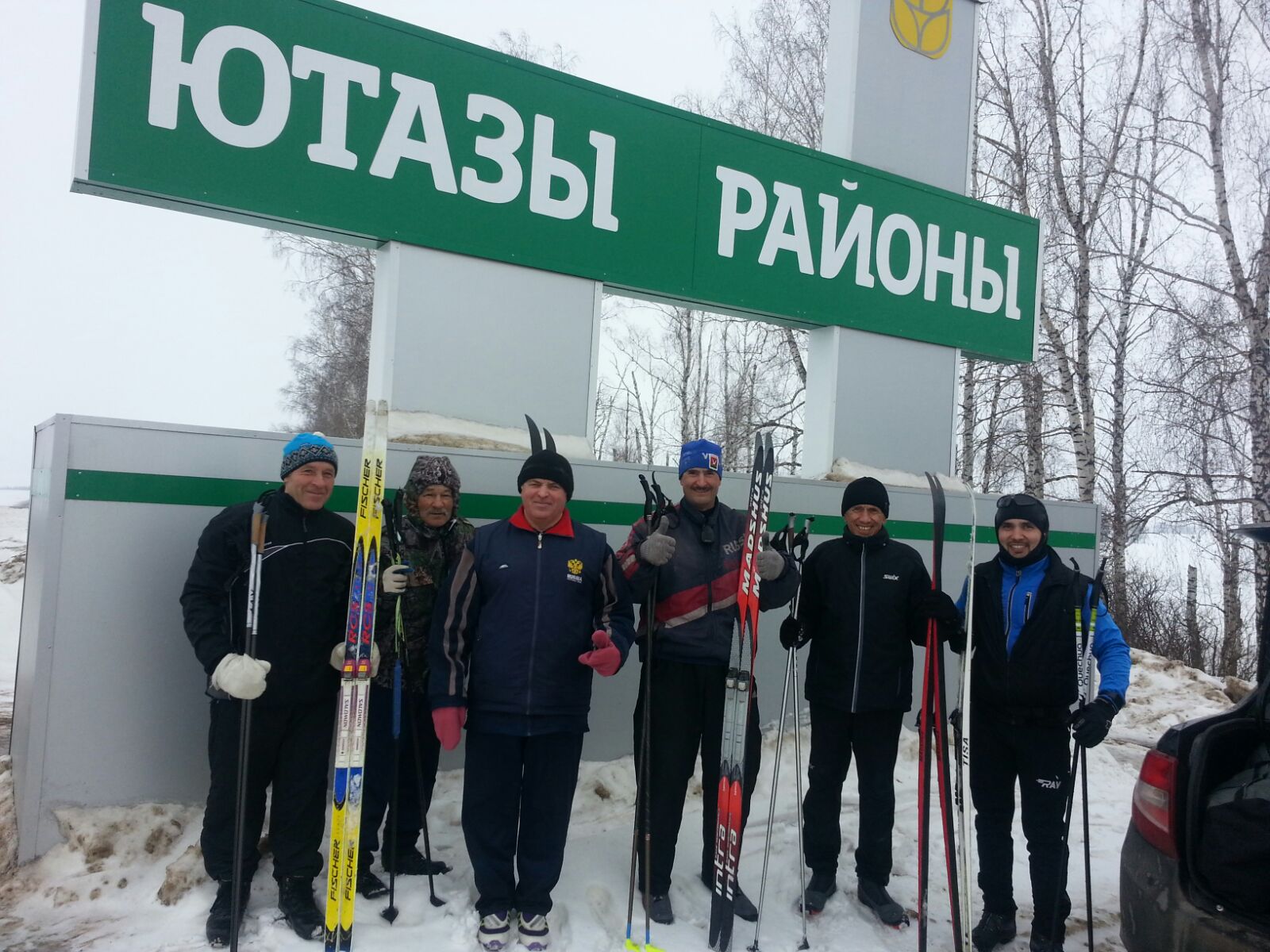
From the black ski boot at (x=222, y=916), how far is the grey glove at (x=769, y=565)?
2.20 meters

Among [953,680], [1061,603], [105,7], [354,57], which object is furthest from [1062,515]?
[105,7]

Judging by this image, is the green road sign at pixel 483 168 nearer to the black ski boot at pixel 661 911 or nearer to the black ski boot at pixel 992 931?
the black ski boot at pixel 661 911

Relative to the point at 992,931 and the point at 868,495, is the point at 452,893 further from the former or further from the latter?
the point at 868,495

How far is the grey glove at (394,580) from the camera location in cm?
337

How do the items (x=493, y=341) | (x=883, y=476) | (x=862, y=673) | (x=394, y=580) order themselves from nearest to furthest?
(x=394, y=580)
(x=862, y=673)
(x=493, y=341)
(x=883, y=476)

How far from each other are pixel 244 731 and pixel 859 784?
239 centimetres

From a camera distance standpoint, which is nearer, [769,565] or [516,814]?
[516,814]

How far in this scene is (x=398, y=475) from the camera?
427 cm

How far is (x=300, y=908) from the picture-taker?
3.23 meters

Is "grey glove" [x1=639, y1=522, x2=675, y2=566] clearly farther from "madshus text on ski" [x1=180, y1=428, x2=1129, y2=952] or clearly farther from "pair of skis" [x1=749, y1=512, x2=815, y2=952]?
"pair of skis" [x1=749, y1=512, x2=815, y2=952]

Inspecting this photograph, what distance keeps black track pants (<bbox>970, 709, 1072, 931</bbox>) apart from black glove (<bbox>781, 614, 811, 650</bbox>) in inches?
29.7

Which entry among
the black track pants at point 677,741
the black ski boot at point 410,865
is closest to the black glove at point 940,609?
the black track pants at point 677,741

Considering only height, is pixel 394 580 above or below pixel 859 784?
above

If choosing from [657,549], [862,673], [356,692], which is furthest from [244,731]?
→ [862,673]
